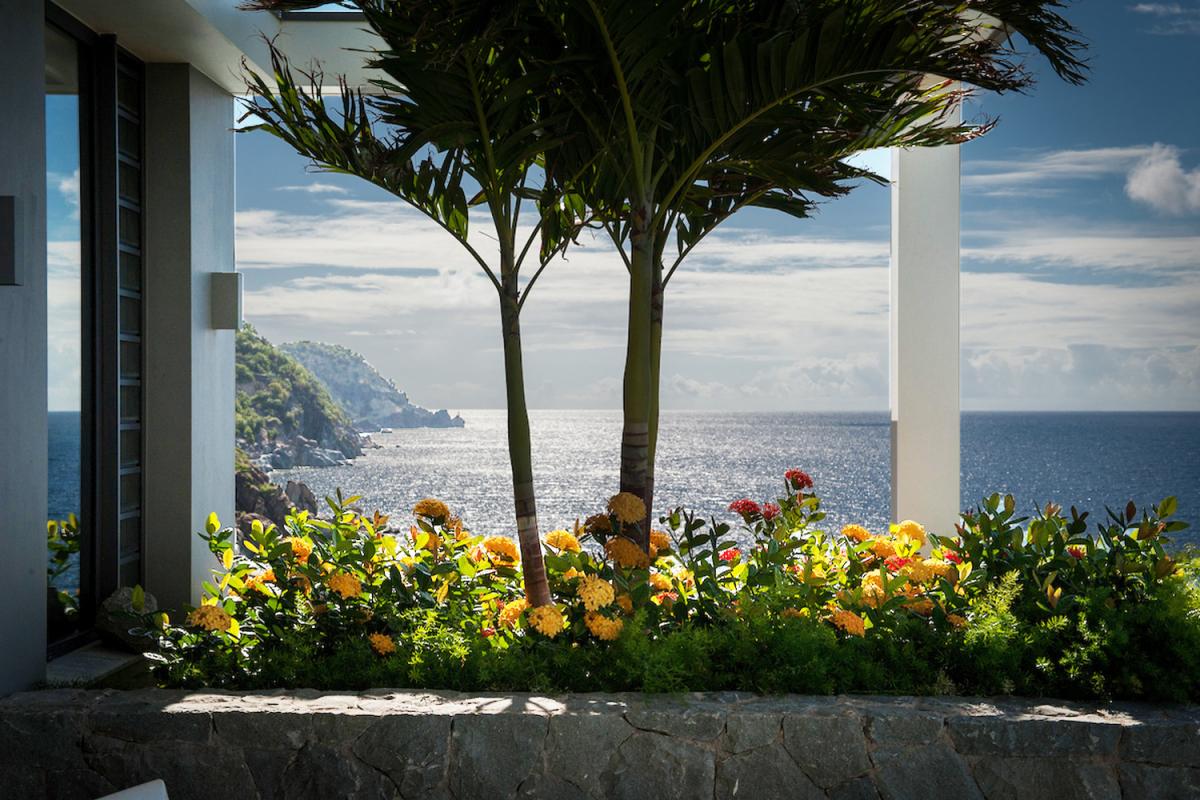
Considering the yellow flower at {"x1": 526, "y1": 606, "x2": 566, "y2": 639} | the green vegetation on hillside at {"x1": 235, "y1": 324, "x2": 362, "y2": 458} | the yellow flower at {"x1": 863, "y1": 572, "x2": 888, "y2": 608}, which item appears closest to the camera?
the yellow flower at {"x1": 526, "y1": 606, "x2": 566, "y2": 639}

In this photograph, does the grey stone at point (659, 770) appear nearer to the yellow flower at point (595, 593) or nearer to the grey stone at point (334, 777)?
the yellow flower at point (595, 593)

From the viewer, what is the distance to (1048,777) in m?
2.21

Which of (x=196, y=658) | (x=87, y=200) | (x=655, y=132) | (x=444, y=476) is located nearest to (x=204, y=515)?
(x=87, y=200)

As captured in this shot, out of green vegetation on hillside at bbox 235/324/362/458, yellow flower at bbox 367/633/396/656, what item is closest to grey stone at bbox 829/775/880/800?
yellow flower at bbox 367/633/396/656

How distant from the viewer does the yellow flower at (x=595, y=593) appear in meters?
2.47

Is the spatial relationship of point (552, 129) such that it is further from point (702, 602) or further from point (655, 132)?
point (702, 602)

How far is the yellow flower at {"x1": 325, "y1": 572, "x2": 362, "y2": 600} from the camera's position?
8.46ft

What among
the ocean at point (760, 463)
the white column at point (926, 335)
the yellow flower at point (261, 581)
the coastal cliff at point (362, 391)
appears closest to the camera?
the yellow flower at point (261, 581)

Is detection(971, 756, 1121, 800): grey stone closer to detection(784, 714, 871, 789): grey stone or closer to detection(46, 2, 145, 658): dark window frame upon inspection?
detection(784, 714, 871, 789): grey stone

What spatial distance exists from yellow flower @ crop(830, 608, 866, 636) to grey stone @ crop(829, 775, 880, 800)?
0.40 metres

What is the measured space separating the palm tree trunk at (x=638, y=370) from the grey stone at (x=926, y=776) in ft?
2.87

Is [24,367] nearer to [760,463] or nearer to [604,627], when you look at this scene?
[604,627]

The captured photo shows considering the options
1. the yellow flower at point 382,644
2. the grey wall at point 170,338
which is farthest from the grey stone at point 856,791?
the grey wall at point 170,338

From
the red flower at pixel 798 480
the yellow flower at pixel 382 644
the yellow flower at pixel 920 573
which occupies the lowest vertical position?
the yellow flower at pixel 382 644
